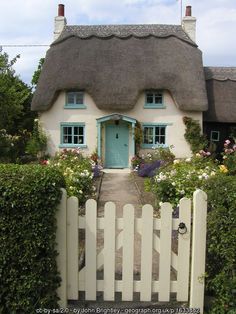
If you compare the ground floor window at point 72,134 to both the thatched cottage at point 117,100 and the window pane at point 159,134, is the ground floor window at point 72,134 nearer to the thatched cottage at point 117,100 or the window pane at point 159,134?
the thatched cottage at point 117,100

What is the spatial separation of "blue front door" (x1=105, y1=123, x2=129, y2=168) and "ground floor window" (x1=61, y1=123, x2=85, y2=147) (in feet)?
4.25

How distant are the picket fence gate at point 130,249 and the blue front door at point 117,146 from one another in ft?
47.9

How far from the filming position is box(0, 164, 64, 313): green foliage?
3.27 m

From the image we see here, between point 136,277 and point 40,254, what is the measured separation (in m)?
1.43

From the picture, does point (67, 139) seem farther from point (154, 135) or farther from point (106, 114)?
point (154, 135)

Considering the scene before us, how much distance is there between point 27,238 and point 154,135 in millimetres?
15324

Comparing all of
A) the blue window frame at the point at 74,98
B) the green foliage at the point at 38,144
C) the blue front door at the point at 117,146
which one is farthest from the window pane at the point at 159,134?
the green foliage at the point at 38,144

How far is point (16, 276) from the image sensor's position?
11.1 feet

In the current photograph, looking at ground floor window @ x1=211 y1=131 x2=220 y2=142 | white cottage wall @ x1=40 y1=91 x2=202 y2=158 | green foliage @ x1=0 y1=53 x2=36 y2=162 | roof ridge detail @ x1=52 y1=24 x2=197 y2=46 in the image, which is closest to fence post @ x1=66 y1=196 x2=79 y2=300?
green foliage @ x1=0 y1=53 x2=36 y2=162

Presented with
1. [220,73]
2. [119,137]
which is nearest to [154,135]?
[119,137]

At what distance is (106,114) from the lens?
59.7 feet

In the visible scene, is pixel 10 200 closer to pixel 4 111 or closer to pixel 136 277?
pixel 136 277

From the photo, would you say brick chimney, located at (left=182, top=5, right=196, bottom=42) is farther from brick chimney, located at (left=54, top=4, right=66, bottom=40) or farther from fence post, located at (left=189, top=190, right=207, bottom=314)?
fence post, located at (left=189, top=190, right=207, bottom=314)

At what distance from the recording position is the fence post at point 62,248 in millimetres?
3490
